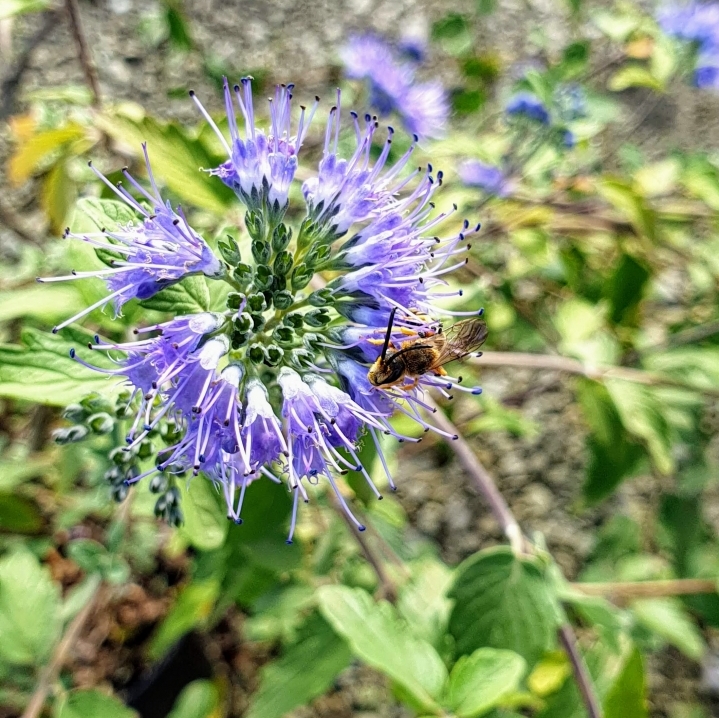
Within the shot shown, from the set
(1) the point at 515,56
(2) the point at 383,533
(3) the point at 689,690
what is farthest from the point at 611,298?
(1) the point at 515,56

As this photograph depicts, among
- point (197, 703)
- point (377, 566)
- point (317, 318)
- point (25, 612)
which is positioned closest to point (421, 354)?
point (317, 318)

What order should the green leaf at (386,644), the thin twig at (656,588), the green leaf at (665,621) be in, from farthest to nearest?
the green leaf at (665,621), the thin twig at (656,588), the green leaf at (386,644)

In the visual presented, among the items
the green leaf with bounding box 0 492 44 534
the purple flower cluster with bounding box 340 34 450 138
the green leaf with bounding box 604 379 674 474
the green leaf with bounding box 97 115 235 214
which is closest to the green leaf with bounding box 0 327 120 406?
the green leaf with bounding box 97 115 235 214

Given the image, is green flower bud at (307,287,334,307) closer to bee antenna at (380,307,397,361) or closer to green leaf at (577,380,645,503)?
bee antenna at (380,307,397,361)

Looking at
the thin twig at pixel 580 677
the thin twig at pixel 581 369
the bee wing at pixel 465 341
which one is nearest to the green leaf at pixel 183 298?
the bee wing at pixel 465 341

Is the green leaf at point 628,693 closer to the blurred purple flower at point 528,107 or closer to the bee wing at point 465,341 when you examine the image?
the bee wing at point 465,341

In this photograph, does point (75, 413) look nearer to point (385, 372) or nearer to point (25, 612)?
point (385, 372)
